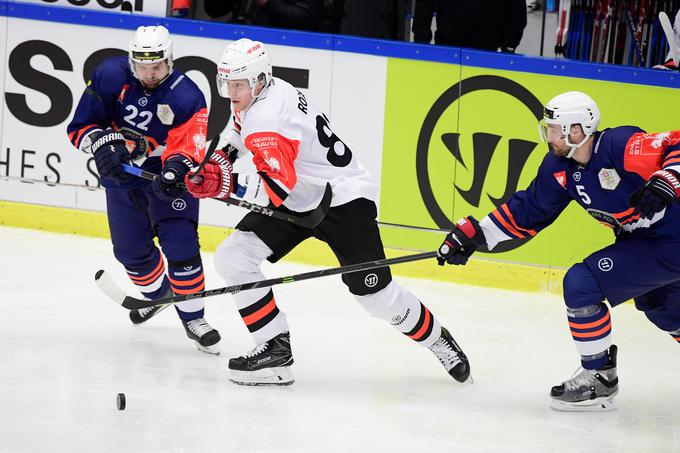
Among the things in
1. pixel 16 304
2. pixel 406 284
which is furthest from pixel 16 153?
pixel 406 284

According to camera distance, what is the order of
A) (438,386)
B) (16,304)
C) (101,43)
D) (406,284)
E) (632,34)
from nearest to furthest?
(438,386)
(16,304)
(406,284)
(101,43)
(632,34)

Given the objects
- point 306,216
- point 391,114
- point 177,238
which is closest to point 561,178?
point 306,216

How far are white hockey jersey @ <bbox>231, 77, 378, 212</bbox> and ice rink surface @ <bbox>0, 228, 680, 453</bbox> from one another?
2.21 ft

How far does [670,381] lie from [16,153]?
3.51 meters

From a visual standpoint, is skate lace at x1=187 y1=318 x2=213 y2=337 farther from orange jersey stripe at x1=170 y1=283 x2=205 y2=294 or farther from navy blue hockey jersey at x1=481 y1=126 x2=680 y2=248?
navy blue hockey jersey at x1=481 y1=126 x2=680 y2=248

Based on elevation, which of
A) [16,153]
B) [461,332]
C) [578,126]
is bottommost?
[461,332]

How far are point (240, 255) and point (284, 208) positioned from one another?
215 mm

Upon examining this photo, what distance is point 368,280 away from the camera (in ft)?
13.3

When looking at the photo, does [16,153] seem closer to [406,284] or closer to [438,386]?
[406,284]

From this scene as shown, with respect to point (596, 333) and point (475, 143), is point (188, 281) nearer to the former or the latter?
point (596, 333)

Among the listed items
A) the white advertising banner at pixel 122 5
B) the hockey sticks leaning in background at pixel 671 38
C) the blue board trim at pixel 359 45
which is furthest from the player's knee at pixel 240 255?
the hockey sticks leaning in background at pixel 671 38

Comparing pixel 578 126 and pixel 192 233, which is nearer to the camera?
pixel 578 126

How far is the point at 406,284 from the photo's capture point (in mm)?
5664

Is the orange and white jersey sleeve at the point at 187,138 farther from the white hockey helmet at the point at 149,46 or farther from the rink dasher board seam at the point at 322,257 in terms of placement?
the rink dasher board seam at the point at 322,257
